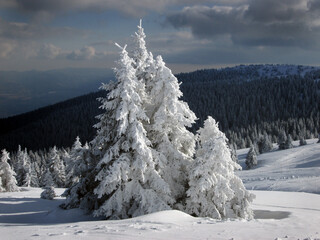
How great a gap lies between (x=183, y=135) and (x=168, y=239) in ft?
32.6

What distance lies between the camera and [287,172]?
5234 cm

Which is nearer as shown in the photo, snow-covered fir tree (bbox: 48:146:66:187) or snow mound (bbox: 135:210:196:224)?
snow mound (bbox: 135:210:196:224)

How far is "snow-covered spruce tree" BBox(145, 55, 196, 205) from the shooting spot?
19062mm

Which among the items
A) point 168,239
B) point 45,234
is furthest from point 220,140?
point 45,234

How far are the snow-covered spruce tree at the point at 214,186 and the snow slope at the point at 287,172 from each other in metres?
22.7

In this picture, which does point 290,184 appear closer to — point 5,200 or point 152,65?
point 152,65

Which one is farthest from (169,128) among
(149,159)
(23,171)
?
(23,171)

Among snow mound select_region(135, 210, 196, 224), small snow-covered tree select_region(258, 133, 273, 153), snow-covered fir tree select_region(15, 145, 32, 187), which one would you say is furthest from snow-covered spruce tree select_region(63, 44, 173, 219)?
small snow-covered tree select_region(258, 133, 273, 153)

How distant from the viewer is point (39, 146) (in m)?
186

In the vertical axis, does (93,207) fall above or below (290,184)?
above

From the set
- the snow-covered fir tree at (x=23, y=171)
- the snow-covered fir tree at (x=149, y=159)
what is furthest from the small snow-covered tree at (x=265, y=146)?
the snow-covered fir tree at (x=149, y=159)

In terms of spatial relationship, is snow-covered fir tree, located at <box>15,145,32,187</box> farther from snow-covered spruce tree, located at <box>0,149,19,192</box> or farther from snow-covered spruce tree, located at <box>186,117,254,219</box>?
snow-covered spruce tree, located at <box>186,117,254,219</box>

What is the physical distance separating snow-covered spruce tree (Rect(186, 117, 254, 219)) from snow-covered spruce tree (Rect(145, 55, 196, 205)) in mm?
1034

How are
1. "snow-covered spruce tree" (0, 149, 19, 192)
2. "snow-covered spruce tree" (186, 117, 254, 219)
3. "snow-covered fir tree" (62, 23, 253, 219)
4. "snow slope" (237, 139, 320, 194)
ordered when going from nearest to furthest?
"snow-covered fir tree" (62, 23, 253, 219) → "snow-covered spruce tree" (186, 117, 254, 219) → "snow slope" (237, 139, 320, 194) → "snow-covered spruce tree" (0, 149, 19, 192)
